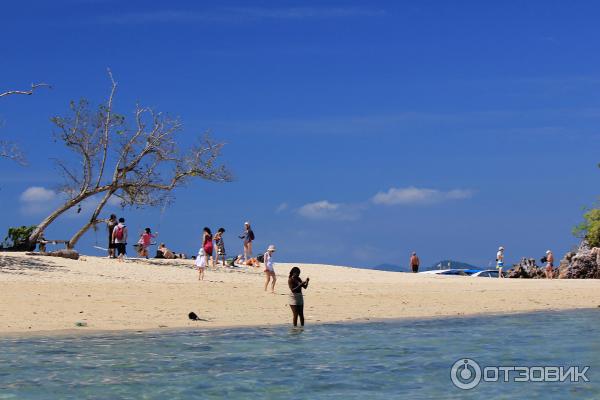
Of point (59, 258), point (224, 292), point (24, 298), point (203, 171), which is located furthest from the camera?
point (203, 171)

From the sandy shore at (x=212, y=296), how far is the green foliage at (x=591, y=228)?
11415 millimetres

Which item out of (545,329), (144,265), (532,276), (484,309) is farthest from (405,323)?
(532,276)

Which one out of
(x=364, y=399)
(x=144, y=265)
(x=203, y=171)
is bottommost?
(x=364, y=399)

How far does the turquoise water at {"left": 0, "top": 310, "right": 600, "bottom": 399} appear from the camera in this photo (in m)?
14.1

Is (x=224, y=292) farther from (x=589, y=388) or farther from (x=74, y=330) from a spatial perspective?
(x=589, y=388)

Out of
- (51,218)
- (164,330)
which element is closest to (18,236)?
(51,218)

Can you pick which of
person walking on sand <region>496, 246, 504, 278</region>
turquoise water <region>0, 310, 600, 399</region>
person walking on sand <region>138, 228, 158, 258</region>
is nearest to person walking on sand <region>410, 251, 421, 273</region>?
person walking on sand <region>496, 246, 504, 278</region>

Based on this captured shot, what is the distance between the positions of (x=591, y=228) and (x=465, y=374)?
41817mm

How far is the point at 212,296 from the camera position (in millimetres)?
29984

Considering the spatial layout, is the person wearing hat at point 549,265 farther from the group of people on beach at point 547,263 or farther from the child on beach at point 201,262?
the child on beach at point 201,262

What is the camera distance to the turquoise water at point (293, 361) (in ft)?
46.1

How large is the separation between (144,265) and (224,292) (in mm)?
8387

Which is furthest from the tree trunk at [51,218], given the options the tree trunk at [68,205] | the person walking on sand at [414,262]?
the person walking on sand at [414,262]

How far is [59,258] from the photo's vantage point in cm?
3697
